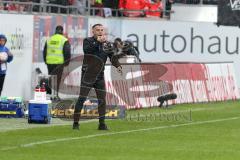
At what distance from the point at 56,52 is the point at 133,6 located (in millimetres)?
8900

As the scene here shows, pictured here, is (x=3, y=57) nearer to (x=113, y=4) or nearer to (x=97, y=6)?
(x=97, y=6)

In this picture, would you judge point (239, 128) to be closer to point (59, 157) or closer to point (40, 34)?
point (59, 157)

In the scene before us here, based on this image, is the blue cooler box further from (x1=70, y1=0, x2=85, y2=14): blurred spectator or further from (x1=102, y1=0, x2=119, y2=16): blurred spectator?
(x1=102, y1=0, x2=119, y2=16): blurred spectator

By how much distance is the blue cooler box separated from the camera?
A: 2183cm

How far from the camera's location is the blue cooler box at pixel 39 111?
2183 cm

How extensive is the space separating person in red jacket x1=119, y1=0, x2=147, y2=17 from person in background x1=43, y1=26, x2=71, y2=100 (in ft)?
26.6

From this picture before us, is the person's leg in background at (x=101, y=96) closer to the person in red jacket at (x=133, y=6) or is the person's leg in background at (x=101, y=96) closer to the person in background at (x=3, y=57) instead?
the person in background at (x=3, y=57)

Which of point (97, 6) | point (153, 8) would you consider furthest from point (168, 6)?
point (97, 6)

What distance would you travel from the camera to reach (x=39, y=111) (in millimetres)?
21922

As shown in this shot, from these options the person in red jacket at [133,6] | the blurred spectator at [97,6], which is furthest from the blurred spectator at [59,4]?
the person in red jacket at [133,6]

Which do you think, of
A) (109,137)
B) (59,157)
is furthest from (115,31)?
(59,157)

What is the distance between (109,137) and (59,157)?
12.5 ft

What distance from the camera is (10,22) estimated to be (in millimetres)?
29031

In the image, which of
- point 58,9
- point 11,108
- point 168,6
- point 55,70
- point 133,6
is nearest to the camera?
point 11,108
